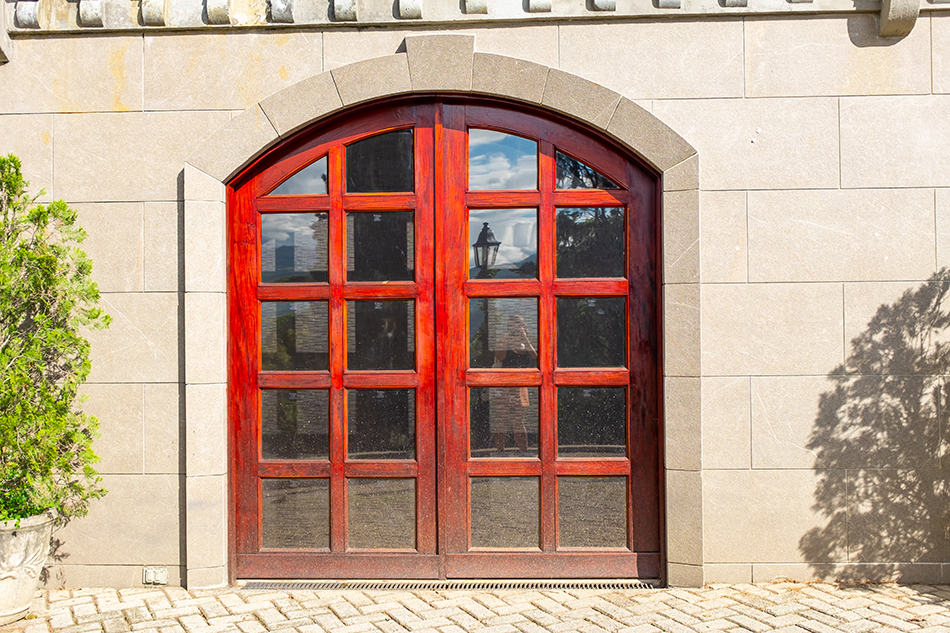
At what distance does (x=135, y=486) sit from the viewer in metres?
4.82

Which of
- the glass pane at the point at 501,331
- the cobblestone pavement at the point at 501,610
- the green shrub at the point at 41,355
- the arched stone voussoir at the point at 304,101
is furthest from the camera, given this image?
the glass pane at the point at 501,331

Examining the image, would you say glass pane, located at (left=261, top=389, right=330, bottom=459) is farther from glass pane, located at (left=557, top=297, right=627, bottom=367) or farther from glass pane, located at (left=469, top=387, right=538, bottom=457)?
glass pane, located at (left=557, top=297, right=627, bottom=367)

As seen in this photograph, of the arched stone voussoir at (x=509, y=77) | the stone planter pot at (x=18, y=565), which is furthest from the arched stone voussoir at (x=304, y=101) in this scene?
the stone planter pot at (x=18, y=565)

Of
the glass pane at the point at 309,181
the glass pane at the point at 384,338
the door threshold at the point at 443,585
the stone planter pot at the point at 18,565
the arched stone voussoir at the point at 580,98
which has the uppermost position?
the arched stone voussoir at the point at 580,98

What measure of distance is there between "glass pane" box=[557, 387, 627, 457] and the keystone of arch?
1388 mm

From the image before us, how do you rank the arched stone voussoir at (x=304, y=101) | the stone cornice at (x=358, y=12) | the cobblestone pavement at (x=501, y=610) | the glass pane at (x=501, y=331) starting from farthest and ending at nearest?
the glass pane at (x=501, y=331) → the arched stone voussoir at (x=304, y=101) → the stone cornice at (x=358, y=12) → the cobblestone pavement at (x=501, y=610)

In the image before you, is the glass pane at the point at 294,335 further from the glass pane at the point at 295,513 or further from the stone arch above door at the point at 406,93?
the glass pane at the point at 295,513

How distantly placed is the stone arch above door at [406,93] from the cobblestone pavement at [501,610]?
0.34 m

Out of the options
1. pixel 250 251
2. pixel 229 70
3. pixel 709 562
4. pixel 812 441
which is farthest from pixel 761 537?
pixel 229 70

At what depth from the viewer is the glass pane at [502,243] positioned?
4898 mm

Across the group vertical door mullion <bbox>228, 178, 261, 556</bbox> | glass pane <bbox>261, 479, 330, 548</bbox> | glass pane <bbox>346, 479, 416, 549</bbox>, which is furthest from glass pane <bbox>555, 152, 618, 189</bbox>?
glass pane <bbox>261, 479, 330, 548</bbox>

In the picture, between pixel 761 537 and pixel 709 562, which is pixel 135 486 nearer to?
pixel 709 562

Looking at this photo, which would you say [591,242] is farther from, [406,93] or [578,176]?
[406,93]

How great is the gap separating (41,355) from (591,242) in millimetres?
3337
